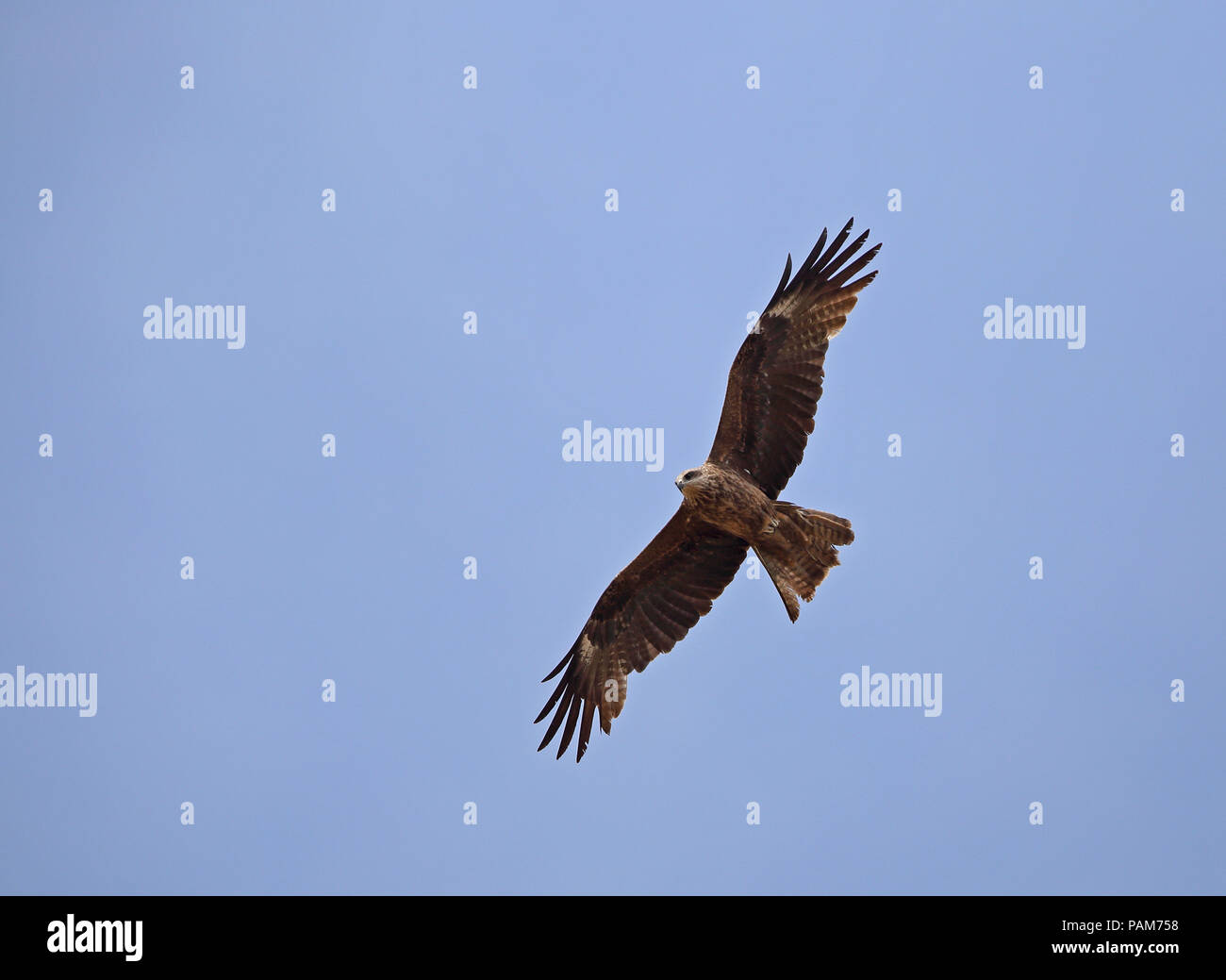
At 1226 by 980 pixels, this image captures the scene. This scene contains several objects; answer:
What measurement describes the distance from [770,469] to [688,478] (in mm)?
939

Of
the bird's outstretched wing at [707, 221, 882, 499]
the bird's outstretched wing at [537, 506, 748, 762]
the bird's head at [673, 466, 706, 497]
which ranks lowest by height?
the bird's outstretched wing at [537, 506, 748, 762]

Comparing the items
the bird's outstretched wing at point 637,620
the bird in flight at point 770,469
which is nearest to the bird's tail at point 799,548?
the bird in flight at point 770,469

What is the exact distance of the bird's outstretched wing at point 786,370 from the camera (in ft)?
42.3

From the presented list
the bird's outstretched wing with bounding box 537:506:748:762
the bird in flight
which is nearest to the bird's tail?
the bird in flight

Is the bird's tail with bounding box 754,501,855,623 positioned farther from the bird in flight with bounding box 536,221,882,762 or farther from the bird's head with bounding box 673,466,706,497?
the bird's head with bounding box 673,466,706,497

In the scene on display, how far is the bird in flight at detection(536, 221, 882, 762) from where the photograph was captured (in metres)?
12.7

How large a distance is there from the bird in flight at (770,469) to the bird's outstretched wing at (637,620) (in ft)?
0.06

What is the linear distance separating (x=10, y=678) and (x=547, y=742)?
396 inches

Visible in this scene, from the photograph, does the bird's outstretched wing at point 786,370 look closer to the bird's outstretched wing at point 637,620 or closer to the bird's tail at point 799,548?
the bird's tail at point 799,548

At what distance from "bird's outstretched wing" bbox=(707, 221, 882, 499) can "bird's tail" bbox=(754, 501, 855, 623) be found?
43 cm

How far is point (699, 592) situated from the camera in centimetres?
1380
